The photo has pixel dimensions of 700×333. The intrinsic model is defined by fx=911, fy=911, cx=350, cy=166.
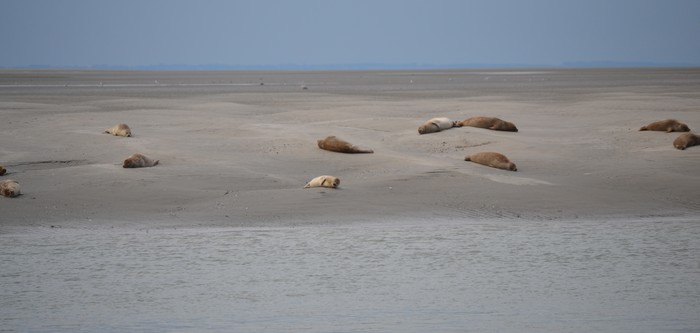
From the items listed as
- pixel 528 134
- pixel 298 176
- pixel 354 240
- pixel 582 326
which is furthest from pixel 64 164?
pixel 582 326

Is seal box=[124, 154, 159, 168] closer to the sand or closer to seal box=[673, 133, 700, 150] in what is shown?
the sand

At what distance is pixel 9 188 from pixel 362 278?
456cm

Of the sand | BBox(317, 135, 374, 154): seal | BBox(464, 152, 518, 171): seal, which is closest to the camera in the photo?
the sand

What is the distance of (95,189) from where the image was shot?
950cm

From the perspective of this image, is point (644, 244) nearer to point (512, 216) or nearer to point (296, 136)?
point (512, 216)

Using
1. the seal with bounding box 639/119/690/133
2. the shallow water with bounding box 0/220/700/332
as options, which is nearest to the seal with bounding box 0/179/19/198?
the shallow water with bounding box 0/220/700/332

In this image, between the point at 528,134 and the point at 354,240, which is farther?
the point at 528,134

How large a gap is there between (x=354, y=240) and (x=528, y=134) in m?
7.07

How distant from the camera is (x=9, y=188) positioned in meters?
9.07

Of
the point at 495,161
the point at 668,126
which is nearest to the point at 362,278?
the point at 495,161

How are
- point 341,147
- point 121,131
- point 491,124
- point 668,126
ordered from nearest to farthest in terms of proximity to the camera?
point 341,147, point 121,131, point 668,126, point 491,124

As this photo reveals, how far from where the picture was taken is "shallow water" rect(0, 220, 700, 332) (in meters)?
5.11

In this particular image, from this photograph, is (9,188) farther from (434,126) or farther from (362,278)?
(434,126)

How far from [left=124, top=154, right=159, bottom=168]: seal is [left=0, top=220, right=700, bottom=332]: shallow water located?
2.58 metres
